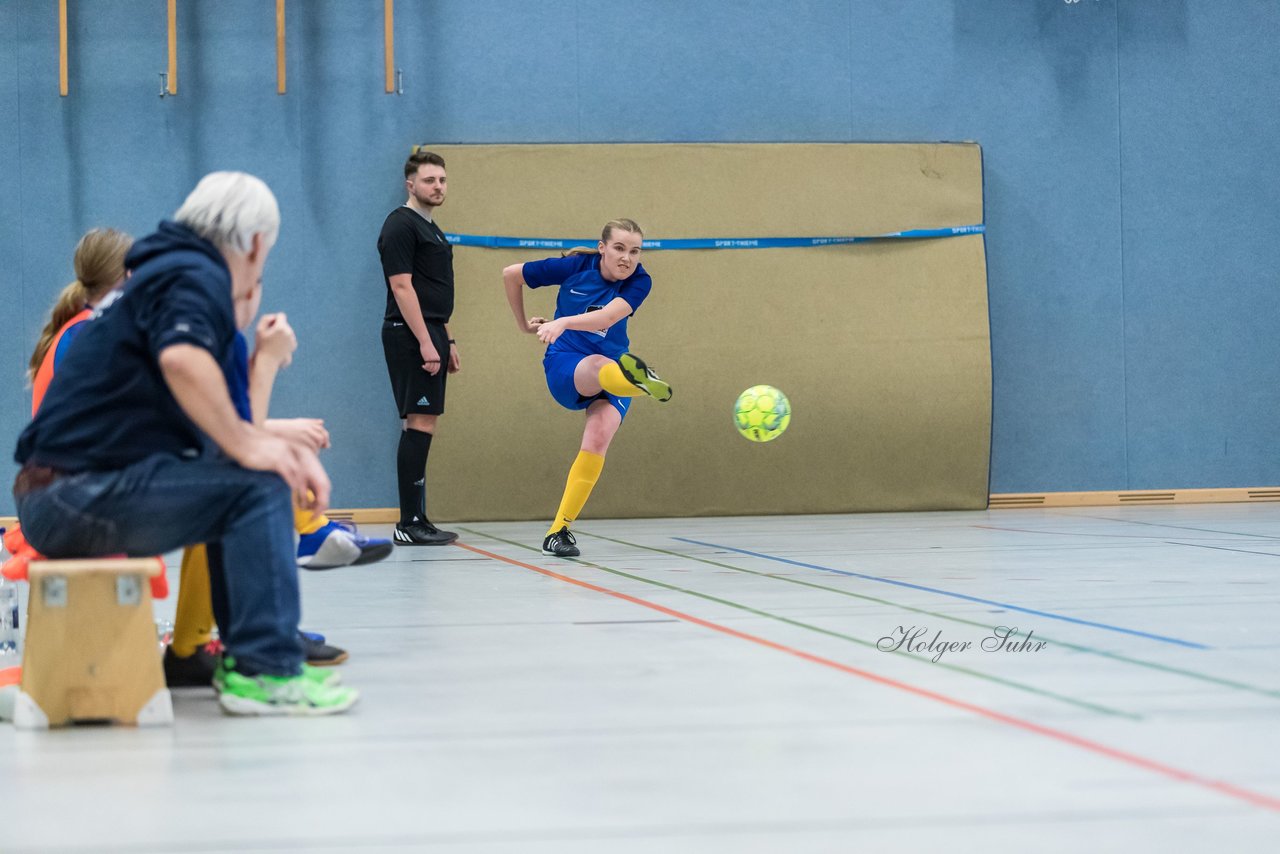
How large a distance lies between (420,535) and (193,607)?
3890 mm

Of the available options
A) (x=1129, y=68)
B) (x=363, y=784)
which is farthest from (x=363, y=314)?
(x=363, y=784)

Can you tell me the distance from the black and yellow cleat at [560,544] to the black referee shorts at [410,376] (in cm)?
110

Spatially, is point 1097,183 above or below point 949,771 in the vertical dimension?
above

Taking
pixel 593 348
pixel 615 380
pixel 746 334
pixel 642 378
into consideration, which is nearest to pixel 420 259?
pixel 593 348

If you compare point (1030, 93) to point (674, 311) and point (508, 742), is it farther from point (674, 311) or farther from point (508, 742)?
point (508, 742)

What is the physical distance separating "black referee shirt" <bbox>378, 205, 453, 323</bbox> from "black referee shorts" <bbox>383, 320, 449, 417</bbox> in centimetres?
11

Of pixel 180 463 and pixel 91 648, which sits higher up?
pixel 180 463

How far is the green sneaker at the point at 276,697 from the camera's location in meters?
2.62

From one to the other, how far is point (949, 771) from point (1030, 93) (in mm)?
8480

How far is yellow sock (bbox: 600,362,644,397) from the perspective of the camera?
5.99 meters

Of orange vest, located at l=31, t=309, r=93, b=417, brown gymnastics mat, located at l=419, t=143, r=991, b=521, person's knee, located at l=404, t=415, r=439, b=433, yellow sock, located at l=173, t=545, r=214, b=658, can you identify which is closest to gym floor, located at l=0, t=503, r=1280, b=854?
yellow sock, located at l=173, t=545, r=214, b=658

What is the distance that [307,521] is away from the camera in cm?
316

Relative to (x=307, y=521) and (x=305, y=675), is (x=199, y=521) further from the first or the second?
(x=307, y=521)

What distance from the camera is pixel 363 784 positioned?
6.88ft
